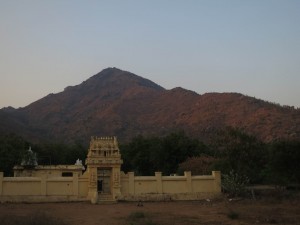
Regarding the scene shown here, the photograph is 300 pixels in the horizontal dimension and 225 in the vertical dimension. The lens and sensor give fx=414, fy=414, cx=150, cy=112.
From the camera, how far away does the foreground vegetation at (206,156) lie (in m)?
34.2

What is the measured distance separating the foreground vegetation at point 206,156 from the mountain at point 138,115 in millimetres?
20867

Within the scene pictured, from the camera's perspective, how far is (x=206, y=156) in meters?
47.5

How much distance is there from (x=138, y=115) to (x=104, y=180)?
82335 mm

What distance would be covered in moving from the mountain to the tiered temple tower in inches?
1573

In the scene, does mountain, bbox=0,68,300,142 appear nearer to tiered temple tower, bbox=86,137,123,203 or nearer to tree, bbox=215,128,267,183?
tree, bbox=215,128,267,183

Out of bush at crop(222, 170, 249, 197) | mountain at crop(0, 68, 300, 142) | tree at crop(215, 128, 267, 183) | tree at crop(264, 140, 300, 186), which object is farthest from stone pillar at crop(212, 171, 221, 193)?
mountain at crop(0, 68, 300, 142)

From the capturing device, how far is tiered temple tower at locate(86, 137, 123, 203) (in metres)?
32.6

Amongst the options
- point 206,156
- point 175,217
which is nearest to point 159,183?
point 175,217

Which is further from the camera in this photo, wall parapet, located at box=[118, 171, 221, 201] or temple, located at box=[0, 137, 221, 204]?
wall parapet, located at box=[118, 171, 221, 201]

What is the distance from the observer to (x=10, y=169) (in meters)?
47.1

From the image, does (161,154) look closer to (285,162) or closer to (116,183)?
(116,183)

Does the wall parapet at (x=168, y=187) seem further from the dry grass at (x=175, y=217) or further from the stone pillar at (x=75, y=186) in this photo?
the dry grass at (x=175, y=217)

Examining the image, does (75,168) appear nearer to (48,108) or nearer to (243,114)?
(243,114)

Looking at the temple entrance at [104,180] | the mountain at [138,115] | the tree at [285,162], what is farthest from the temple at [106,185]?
the mountain at [138,115]
